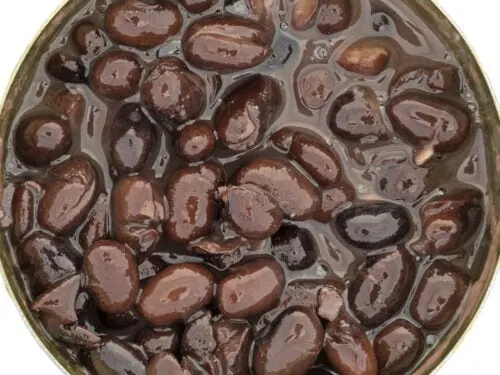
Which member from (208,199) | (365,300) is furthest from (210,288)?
(365,300)

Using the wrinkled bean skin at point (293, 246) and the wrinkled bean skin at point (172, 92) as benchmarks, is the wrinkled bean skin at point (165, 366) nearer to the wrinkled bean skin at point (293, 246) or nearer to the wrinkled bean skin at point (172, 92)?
the wrinkled bean skin at point (293, 246)

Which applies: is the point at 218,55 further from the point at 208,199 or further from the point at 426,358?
the point at 426,358

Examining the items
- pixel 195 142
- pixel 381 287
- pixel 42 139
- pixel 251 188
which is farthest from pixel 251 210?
pixel 42 139

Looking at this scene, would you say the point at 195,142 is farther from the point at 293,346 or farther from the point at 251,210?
the point at 293,346

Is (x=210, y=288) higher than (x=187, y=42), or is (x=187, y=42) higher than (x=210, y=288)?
(x=187, y=42)

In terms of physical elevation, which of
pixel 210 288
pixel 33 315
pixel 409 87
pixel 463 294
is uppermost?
pixel 409 87

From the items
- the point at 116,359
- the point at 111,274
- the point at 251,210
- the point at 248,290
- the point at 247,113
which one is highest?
the point at 247,113
